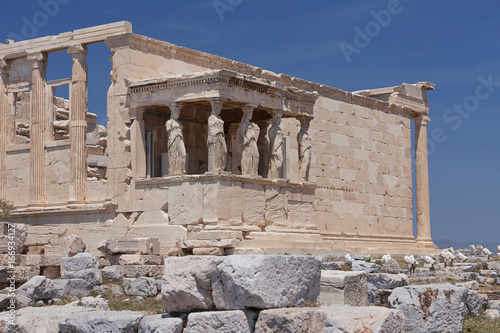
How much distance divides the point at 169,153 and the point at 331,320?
11.1 metres

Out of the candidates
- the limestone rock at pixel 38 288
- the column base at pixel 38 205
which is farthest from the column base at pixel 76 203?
the limestone rock at pixel 38 288

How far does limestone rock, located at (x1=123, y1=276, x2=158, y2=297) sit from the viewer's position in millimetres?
13969

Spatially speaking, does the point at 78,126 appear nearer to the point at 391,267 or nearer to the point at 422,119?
the point at 391,267

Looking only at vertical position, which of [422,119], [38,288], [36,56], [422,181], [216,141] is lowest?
[38,288]

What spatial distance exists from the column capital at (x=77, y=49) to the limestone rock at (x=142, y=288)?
8.30 metres

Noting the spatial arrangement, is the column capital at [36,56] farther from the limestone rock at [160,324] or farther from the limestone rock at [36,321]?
the limestone rock at [160,324]

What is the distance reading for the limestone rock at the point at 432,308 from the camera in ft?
30.7

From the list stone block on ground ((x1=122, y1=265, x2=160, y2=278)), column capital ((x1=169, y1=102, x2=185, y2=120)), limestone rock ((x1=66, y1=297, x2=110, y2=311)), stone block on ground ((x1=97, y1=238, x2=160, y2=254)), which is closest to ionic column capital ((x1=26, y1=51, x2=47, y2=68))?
column capital ((x1=169, y1=102, x2=185, y2=120))

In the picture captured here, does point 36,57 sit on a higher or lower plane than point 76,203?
higher

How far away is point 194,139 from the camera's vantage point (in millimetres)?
21078

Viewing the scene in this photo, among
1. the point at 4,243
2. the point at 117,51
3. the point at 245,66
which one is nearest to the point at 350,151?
the point at 245,66

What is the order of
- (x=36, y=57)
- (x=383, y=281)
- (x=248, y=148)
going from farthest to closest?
(x=36, y=57) → (x=248, y=148) → (x=383, y=281)

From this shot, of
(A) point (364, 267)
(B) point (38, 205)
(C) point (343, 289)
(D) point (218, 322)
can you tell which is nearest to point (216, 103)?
(A) point (364, 267)

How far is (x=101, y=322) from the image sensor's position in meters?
9.38
